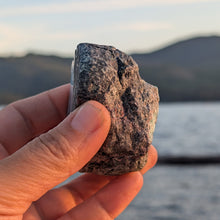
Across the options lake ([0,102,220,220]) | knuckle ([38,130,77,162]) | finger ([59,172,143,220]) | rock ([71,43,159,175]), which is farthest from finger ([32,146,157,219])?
lake ([0,102,220,220])

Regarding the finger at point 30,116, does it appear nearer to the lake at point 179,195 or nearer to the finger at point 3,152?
the finger at point 3,152

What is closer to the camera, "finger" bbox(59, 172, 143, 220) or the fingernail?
the fingernail

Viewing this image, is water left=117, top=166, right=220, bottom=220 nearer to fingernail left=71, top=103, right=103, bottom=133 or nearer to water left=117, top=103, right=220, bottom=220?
water left=117, top=103, right=220, bottom=220

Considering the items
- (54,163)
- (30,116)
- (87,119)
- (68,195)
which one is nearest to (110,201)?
(68,195)

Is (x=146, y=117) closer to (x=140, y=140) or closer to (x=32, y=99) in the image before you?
(x=140, y=140)

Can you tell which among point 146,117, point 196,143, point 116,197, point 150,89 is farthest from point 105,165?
point 196,143

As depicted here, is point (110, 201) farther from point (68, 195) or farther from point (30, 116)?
point (30, 116)

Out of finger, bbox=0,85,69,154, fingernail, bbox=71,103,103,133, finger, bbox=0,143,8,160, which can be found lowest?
finger, bbox=0,143,8,160
